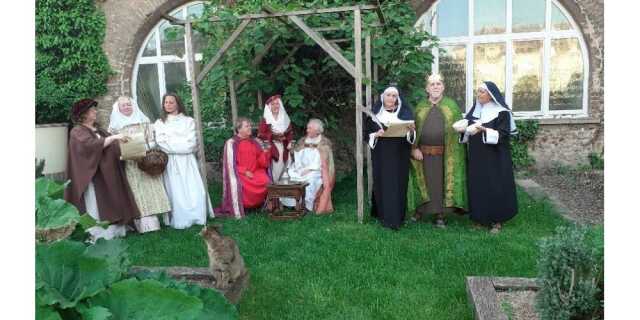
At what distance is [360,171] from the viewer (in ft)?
20.6

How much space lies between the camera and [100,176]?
→ 587 cm

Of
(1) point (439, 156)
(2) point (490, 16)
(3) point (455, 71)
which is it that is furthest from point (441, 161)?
(2) point (490, 16)

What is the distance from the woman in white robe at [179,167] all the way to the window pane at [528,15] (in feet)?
22.2

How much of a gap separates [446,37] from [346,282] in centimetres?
720

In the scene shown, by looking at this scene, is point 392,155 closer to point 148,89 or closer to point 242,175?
point 242,175

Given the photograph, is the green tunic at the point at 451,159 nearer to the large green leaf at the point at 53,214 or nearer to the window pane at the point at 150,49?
the large green leaf at the point at 53,214

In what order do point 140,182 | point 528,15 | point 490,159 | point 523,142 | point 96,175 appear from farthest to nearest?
point 523,142 → point 528,15 → point 140,182 → point 96,175 → point 490,159

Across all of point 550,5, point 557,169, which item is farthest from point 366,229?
point 550,5

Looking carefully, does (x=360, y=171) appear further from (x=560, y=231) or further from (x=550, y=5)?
(x=550, y=5)

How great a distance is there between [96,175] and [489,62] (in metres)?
7.60

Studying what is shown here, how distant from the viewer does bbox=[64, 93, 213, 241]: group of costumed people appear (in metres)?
5.72

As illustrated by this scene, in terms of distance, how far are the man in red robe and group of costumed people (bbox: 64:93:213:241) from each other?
342 mm

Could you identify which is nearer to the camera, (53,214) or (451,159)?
(53,214)

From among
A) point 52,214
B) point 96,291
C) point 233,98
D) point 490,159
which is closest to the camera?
point 96,291
